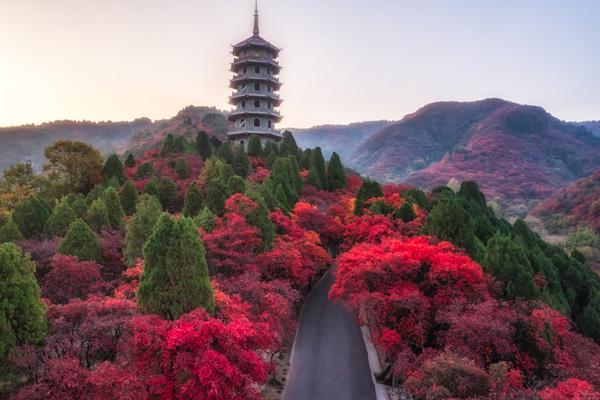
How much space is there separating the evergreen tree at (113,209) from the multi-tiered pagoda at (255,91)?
90.1ft

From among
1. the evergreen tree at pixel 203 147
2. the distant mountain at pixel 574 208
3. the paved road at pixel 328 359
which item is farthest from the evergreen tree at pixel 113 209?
the distant mountain at pixel 574 208

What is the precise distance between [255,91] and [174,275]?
4395 cm

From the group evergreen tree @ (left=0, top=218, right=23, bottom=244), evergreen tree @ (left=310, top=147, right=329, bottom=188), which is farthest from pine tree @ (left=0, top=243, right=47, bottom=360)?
evergreen tree @ (left=310, top=147, right=329, bottom=188)

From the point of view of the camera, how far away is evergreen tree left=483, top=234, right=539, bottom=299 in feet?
69.9

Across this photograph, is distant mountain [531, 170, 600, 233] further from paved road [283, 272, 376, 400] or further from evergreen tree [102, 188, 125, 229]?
evergreen tree [102, 188, 125, 229]

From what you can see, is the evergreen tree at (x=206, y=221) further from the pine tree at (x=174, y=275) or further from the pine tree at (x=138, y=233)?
the pine tree at (x=174, y=275)

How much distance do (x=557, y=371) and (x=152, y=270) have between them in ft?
49.6

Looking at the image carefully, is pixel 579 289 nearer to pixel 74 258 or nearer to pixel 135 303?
pixel 135 303

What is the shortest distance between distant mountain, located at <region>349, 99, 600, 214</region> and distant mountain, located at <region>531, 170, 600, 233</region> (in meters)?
5.72

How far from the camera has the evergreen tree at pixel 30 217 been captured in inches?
1080

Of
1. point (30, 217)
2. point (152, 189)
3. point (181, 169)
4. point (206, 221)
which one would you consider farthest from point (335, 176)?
point (30, 217)

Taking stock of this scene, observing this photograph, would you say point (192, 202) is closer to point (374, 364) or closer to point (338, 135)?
point (374, 364)

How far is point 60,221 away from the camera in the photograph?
26.7 m

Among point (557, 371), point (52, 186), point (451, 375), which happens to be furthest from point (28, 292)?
point (52, 186)
